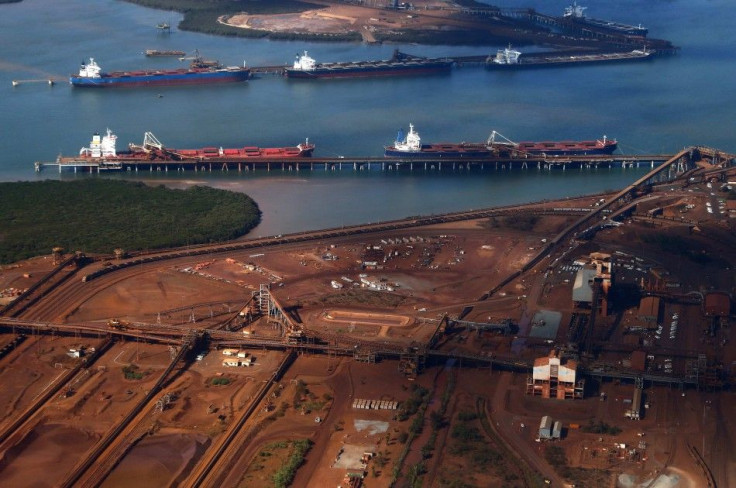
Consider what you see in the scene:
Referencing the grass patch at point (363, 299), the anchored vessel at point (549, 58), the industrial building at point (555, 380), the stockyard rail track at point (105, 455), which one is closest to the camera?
the stockyard rail track at point (105, 455)

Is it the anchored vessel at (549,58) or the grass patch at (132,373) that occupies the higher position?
the anchored vessel at (549,58)

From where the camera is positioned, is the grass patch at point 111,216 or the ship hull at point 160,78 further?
the ship hull at point 160,78

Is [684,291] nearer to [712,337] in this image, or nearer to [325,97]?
[712,337]

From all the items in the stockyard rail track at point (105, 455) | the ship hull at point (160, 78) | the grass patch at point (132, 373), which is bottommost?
the stockyard rail track at point (105, 455)

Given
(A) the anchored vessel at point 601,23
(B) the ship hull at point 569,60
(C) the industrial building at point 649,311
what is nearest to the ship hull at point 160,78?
(B) the ship hull at point 569,60

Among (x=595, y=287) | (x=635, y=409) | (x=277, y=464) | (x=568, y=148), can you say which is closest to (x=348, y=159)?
(x=568, y=148)

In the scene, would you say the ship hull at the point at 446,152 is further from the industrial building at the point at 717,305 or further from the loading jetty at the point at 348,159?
the industrial building at the point at 717,305

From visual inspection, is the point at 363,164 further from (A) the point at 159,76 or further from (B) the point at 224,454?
(B) the point at 224,454
